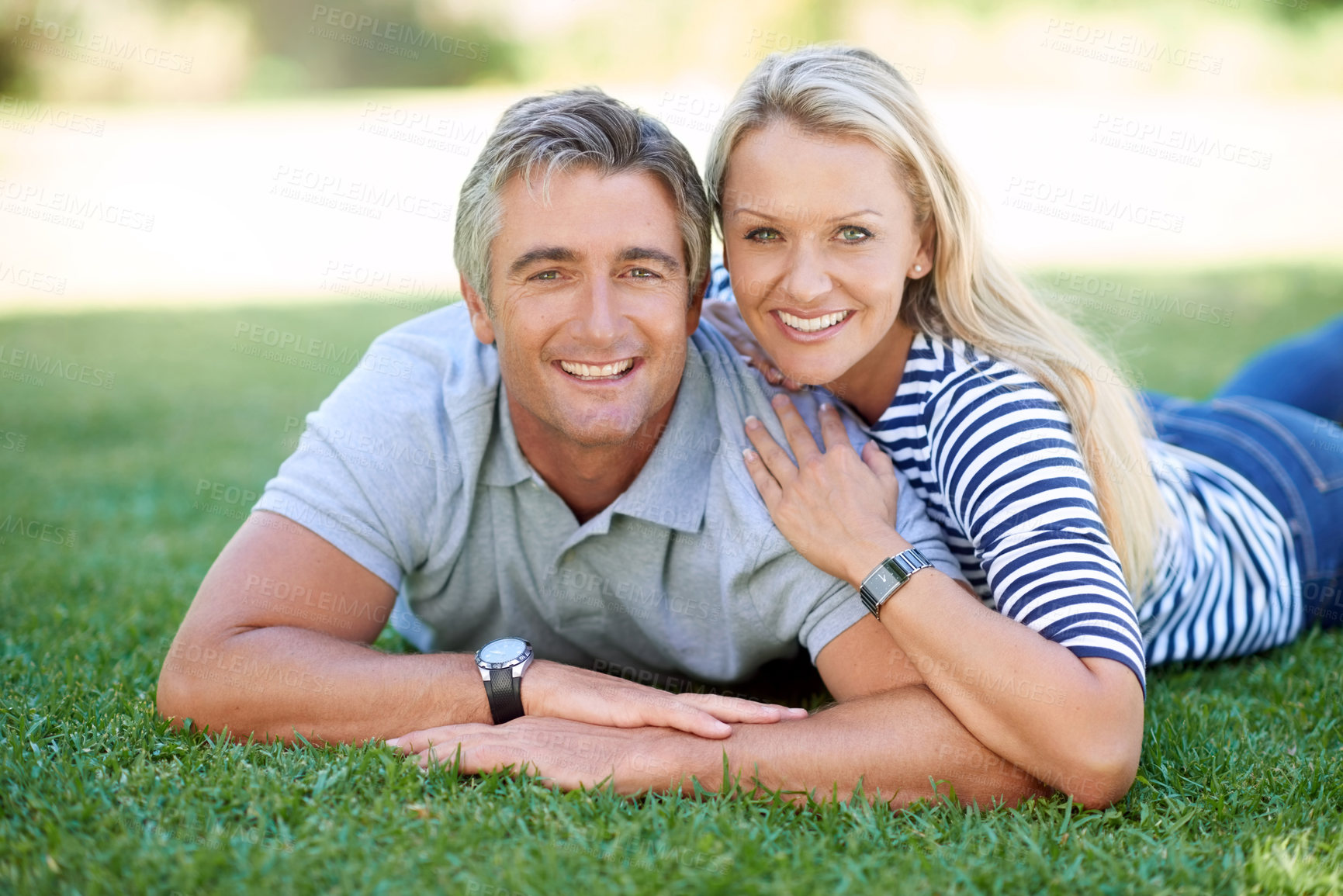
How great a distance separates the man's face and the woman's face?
23cm

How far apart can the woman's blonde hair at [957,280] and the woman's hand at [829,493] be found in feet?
1.55

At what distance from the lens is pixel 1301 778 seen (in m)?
2.85

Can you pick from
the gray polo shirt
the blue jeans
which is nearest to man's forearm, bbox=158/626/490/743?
the gray polo shirt

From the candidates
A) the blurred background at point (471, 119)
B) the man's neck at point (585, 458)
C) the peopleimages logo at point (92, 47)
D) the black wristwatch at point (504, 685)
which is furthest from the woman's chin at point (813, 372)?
the peopleimages logo at point (92, 47)

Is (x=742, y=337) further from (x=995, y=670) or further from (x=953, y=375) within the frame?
(x=995, y=670)

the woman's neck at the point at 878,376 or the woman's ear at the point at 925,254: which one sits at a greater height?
A: the woman's ear at the point at 925,254

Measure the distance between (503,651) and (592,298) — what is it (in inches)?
37.5

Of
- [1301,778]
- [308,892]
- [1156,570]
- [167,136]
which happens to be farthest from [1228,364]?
[167,136]

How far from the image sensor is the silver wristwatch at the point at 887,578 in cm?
279

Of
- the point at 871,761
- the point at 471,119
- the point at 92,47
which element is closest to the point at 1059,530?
the point at 871,761

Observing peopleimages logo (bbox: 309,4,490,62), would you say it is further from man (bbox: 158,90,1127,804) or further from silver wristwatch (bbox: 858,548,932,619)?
silver wristwatch (bbox: 858,548,932,619)

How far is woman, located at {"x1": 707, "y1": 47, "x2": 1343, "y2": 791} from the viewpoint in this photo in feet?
8.75

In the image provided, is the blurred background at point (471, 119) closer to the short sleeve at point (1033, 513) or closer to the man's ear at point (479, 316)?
the man's ear at point (479, 316)

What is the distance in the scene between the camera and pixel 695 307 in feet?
10.9
